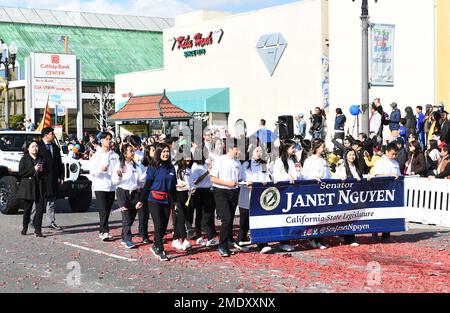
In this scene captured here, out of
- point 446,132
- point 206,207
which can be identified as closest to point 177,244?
point 206,207

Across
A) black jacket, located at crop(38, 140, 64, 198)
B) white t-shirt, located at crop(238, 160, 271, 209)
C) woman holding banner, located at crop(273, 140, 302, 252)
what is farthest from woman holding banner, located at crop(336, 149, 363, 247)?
black jacket, located at crop(38, 140, 64, 198)

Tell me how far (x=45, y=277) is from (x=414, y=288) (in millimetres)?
4509

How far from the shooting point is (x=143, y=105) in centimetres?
4206

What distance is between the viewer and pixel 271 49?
113ft

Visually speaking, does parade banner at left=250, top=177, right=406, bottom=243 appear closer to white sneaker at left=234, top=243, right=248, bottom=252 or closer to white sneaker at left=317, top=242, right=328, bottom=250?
white sneaker at left=317, top=242, right=328, bottom=250

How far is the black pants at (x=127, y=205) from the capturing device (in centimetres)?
1215

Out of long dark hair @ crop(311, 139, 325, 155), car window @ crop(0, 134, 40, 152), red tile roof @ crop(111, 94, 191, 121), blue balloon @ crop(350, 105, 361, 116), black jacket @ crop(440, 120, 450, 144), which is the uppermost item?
red tile roof @ crop(111, 94, 191, 121)

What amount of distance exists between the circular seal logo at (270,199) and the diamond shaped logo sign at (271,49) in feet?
74.3

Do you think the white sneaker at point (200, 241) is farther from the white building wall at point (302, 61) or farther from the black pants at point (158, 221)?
the white building wall at point (302, 61)

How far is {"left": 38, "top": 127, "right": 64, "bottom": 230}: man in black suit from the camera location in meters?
13.7

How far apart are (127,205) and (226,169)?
2.07m

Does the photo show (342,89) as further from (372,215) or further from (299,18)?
(372,215)

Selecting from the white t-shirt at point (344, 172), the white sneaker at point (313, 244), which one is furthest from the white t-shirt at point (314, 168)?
the white sneaker at point (313, 244)

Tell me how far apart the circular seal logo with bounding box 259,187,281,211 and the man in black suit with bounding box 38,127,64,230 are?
170 inches
